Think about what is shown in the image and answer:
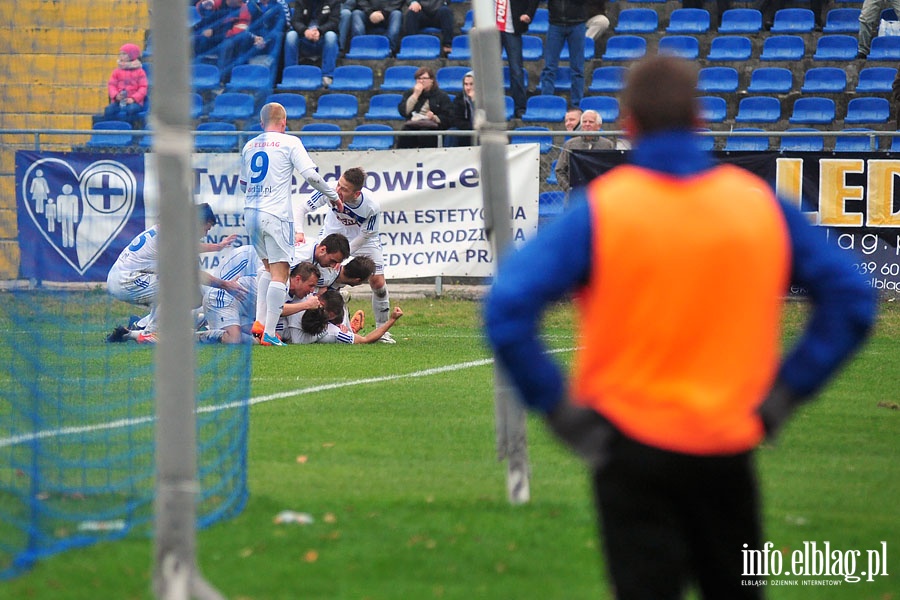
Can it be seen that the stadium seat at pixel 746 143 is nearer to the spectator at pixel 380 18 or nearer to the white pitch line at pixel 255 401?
the spectator at pixel 380 18

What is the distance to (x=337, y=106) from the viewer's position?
22.2 meters

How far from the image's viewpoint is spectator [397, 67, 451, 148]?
19547mm

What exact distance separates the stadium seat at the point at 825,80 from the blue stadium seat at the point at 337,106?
7761 millimetres

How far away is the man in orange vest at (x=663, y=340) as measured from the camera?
314 cm

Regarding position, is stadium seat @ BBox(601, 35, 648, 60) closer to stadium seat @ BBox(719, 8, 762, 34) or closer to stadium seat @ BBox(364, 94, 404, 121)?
stadium seat @ BBox(719, 8, 762, 34)

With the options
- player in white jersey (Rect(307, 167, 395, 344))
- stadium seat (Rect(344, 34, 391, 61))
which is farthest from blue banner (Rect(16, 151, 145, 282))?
stadium seat (Rect(344, 34, 391, 61))

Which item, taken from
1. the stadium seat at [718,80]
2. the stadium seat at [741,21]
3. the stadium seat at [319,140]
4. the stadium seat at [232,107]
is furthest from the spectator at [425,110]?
the stadium seat at [232,107]

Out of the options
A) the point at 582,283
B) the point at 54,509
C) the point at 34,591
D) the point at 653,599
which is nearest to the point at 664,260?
the point at 582,283

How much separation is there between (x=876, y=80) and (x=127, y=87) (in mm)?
17115

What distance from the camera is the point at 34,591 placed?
16.0ft

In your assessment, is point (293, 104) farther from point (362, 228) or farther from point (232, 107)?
point (232, 107)

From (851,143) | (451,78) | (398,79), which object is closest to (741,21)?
(851,143)

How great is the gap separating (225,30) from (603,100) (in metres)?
15.1

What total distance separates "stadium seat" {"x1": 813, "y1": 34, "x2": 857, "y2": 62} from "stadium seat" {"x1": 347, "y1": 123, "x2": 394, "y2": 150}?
782 cm
